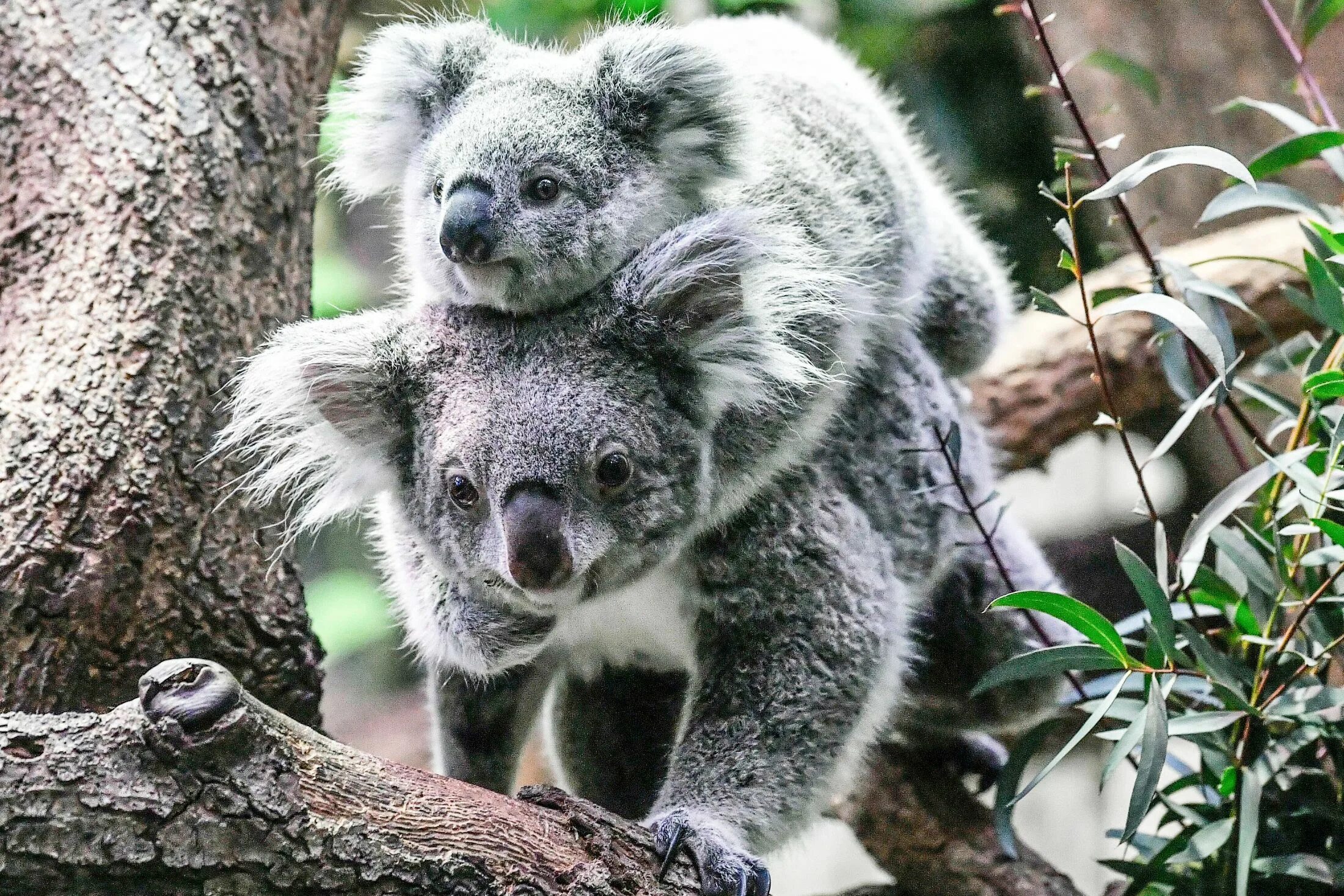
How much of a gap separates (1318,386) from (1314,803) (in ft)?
3.17

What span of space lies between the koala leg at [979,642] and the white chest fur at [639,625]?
2.86 ft

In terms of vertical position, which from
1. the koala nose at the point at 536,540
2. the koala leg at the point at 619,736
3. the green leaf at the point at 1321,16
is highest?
the green leaf at the point at 1321,16

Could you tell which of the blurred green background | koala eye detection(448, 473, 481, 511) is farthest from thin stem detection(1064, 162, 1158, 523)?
the blurred green background

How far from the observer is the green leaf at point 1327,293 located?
254 centimetres

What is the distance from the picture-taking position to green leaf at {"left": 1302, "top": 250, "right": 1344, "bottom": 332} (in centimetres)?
254

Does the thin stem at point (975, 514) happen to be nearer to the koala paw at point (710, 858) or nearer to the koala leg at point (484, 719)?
the koala paw at point (710, 858)

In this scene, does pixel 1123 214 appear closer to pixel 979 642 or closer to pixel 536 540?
pixel 979 642

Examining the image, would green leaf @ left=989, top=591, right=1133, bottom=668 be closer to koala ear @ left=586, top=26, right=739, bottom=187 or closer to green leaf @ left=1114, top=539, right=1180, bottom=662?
green leaf @ left=1114, top=539, right=1180, bottom=662

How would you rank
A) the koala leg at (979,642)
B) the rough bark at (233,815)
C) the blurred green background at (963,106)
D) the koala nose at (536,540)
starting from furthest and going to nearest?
the blurred green background at (963,106)
the koala leg at (979,642)
the koala nose at (536,540)
the rough bark at (233,815)

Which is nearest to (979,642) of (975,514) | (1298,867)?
(975,514)

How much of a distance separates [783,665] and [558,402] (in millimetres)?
778

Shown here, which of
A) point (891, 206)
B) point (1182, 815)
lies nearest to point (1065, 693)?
point (1182, 815)

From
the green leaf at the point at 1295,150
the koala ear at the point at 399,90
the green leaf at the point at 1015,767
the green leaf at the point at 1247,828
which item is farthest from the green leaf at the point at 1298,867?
the koala ear at the point at 399,90

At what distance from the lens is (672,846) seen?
2.21 m
